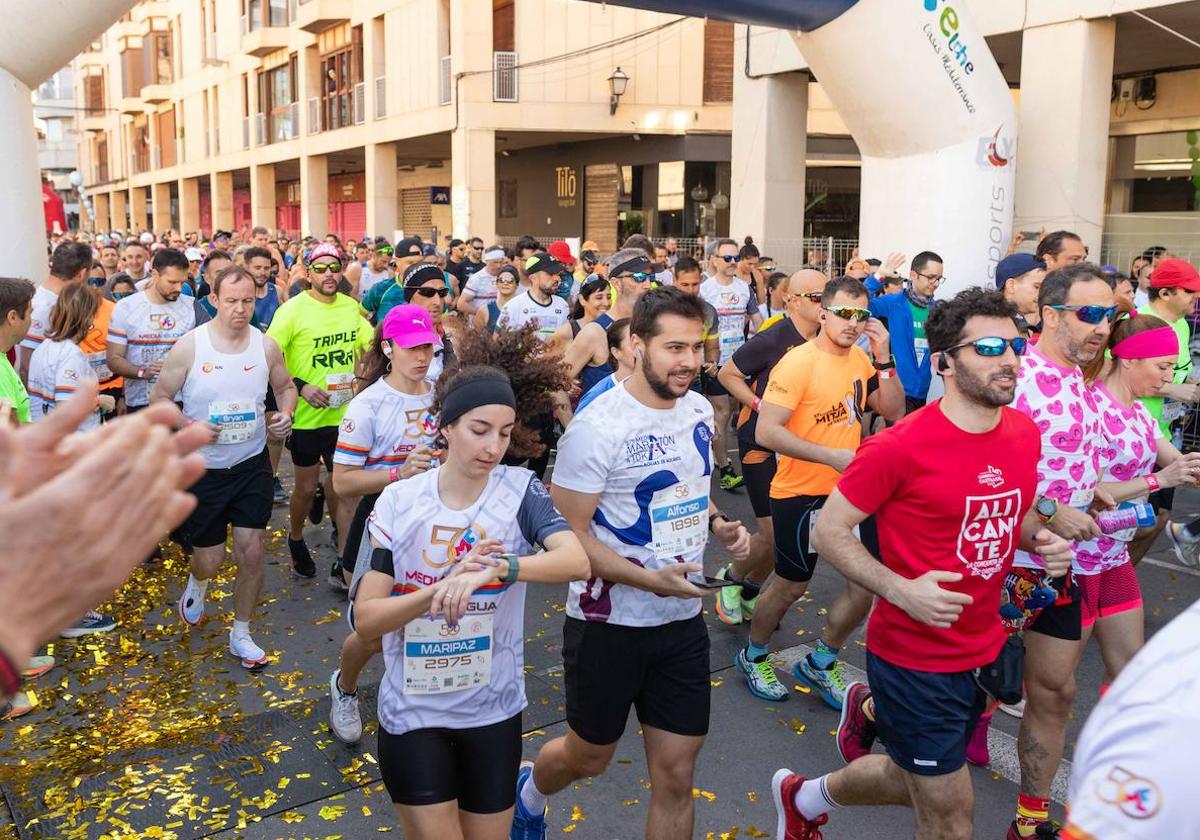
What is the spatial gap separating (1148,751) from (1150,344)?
3.57 meters

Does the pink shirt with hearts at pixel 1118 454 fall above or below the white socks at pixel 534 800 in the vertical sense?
above

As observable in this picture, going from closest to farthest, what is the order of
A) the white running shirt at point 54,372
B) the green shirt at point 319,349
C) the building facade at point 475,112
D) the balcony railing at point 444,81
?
the white running shirt at point 54,372 < the green shirt at point 319,349 < the building facade at point 475,112 < the balcony railing at point 444,81

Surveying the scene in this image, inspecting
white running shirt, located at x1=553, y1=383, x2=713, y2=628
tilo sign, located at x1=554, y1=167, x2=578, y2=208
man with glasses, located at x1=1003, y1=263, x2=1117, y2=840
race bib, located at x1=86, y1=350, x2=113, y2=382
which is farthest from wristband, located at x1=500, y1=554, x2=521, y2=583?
tilo sign, located at x1=554, y1=167, x2=578, y2=208

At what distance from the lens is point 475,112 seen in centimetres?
2589

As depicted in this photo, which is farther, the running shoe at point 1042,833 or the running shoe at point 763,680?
the running shoe at point 763,680

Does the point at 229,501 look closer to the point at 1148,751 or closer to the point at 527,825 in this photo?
the point at 527,825

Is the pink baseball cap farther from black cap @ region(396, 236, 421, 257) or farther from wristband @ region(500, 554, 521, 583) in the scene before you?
black cap @ region(396, 236, 421, 257)

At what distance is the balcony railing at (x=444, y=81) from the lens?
26.4m

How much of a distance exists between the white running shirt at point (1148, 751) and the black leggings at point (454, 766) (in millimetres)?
2000

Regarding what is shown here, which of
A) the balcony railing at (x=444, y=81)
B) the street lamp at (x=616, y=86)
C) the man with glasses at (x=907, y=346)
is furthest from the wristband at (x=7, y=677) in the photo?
the balcony railing at (x=444, y=81)

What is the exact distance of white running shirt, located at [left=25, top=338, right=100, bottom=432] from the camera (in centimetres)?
646

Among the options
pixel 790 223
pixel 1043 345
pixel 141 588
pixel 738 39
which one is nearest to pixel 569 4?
pixel 738 39

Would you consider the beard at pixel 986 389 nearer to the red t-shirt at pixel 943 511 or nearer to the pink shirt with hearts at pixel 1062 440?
the red t-shirt at pixel 943 511

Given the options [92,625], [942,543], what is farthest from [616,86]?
[942,543]
